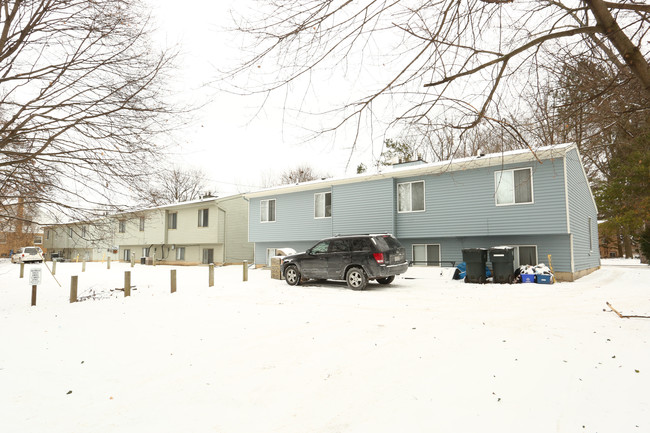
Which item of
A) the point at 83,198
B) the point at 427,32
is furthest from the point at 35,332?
the point at 427,32

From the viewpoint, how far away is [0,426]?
3.10 metres

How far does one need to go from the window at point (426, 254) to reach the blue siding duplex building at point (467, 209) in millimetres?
46

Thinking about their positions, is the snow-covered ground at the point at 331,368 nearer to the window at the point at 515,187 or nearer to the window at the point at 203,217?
the window at the point at 515,187

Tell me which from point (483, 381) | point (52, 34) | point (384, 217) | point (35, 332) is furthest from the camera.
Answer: point (384, 217)

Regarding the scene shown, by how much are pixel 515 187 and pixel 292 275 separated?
9480 millimetres

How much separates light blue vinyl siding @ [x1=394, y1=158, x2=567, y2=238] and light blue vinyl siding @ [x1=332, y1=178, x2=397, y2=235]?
593 millimetres

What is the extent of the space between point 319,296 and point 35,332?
6.47 meters

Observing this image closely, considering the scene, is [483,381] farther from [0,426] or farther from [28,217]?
[28,217]

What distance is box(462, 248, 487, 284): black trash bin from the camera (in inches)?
501

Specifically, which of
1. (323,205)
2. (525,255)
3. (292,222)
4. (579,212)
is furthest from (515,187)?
(292,222)

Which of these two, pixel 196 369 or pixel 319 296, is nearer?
pixel 196 369

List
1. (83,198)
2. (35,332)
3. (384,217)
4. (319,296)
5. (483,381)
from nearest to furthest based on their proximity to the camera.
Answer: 1. (483,381)
2. (35,332)
3. (83,198)
4. (319,296)
5. (384,217)

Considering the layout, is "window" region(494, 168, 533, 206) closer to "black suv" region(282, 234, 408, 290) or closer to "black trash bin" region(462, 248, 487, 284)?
"black trash bin" region(462, 248, 487, 284)

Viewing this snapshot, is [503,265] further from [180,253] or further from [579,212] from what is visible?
[180,253]
